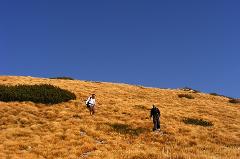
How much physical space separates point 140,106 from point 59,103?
311 inches

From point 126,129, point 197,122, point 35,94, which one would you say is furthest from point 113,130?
point 35,94

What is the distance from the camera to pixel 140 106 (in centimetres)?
4125

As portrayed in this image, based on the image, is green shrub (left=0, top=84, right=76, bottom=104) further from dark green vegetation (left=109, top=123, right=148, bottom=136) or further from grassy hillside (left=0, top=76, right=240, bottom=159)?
dark green vegetation (left=109, top=123, right=148, bottom=136)

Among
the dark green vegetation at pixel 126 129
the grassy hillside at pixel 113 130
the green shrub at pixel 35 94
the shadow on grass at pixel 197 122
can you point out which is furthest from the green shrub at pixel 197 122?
the green shrub at pixel 35 94

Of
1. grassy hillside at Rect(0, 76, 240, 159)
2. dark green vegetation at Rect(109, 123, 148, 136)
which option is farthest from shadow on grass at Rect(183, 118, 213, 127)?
dark green vegetation at Rect(109, 123, 148, 136)

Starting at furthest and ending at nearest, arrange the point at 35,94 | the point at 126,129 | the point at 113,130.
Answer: the point at 35,94 → the point at 126,129 → the point at 113,130

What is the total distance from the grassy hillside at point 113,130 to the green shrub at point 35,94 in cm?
94

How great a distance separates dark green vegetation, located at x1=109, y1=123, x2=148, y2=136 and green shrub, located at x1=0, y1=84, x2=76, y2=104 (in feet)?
25.9

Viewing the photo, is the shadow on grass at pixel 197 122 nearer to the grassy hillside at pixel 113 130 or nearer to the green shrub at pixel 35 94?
the grassy hillside at pixel 113 130

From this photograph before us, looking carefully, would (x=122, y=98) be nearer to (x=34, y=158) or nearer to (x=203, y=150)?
(x=203, y=150)

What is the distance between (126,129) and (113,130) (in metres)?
1.12

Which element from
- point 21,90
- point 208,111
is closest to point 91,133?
point 21,90

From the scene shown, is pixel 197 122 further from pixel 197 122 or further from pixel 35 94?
pixel 35 94

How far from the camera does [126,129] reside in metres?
31.8
